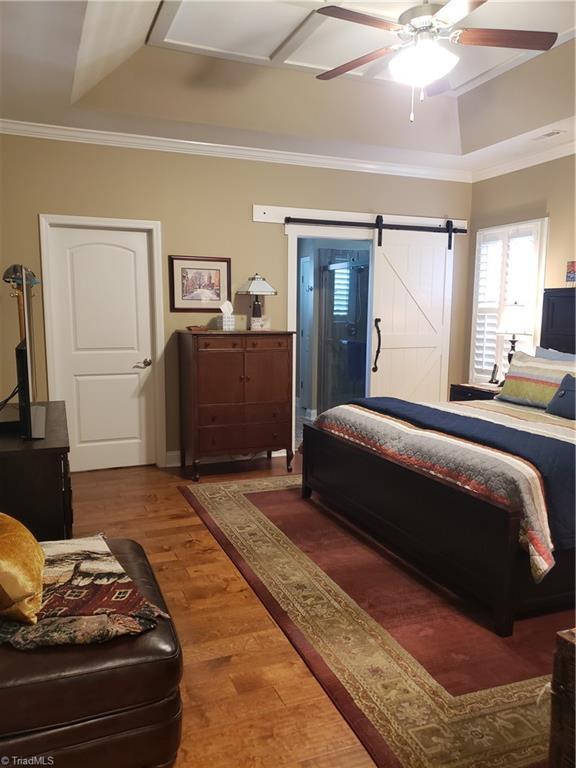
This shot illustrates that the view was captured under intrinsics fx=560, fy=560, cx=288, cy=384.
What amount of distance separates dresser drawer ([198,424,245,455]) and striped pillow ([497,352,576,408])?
210 cm

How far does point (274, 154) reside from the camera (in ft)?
16.3

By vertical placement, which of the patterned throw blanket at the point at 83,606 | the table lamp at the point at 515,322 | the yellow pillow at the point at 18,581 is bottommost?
the patterned throw blanket at the point at 83,606

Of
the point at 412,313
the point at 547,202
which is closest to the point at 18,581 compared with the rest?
the point at 412,313

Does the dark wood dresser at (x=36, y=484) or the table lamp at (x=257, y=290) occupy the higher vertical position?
the table lamp at (x=257, y=290)

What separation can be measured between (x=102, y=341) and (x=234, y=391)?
4.00 feet

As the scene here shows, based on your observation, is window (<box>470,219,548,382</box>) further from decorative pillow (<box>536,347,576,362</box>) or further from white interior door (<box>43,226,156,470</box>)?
white interior door (<box>43,226,156,470</box>)

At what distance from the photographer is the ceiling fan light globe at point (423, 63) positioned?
2791 mm

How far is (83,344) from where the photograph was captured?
4711 mm

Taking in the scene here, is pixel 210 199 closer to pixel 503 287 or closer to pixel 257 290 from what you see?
pixel 257 290

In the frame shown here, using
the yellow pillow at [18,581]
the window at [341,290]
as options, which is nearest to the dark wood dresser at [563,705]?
the yellow pillow at [18,581]

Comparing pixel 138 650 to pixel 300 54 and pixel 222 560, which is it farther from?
pixel 300 54

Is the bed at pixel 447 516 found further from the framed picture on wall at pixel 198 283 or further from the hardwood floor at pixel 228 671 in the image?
the framed picture on wall at pixel 198 283

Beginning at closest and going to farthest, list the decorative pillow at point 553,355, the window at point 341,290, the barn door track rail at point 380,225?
1. the decorative pillow at point 553,355
2. the barn door track rail at point 380,225
3. the window at point 341,290

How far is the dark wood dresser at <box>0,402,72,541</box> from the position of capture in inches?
94.7
